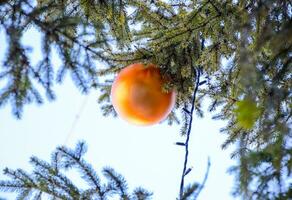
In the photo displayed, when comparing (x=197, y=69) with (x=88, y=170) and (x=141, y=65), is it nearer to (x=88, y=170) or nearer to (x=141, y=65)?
(x=141, y=65)

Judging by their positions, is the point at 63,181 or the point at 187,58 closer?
→ the point at 63,181

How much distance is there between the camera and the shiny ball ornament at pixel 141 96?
3.57 meters

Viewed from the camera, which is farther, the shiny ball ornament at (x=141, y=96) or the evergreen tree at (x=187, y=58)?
the shiny ball ornament at (x=141, y=96)

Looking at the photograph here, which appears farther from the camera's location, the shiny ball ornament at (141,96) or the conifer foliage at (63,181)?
the shiny ball ornament at (141,96)

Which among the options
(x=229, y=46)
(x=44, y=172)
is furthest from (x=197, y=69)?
(x=44, y=172)

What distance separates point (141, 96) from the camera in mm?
3553

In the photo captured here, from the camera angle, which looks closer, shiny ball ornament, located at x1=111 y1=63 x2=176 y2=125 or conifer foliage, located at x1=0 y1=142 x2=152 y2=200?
conifer foliage, located at x1=0 y1=142 x2=152 y2=200

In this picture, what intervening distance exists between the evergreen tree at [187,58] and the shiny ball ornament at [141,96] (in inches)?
4.0

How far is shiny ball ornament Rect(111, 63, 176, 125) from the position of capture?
3.57 m

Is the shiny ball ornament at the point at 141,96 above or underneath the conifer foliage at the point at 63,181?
above

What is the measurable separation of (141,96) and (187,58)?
733 millimetres

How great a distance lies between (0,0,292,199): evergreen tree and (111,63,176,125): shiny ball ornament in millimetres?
101

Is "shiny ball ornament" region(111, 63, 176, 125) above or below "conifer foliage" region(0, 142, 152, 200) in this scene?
above

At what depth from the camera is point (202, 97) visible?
176 inches
